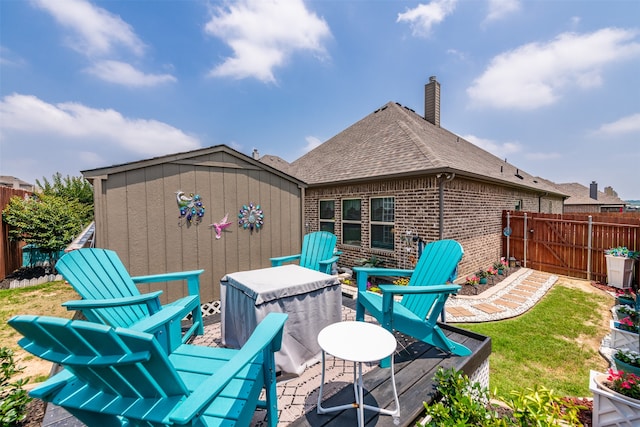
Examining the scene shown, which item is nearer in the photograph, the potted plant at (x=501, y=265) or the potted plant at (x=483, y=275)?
the potted plant at (x=483, y=275)

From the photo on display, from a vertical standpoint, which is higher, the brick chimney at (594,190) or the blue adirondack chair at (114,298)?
the brick chimney at (594,190)

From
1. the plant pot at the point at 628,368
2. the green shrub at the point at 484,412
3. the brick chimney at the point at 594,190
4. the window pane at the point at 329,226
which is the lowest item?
the plant pot at the point at 628,368

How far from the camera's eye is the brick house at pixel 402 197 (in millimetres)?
5777

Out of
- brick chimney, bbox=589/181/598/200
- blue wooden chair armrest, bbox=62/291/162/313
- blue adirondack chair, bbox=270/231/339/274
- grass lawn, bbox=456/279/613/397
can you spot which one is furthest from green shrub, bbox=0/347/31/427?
brick chimney, bbox=589/181/598/200

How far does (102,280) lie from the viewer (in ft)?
7.50

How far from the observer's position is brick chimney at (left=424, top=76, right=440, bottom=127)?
34.3ft

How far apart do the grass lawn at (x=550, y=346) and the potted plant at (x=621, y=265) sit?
1.31 meters

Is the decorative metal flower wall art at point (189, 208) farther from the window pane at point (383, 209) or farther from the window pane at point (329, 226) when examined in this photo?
the window pane at point (329, 226)

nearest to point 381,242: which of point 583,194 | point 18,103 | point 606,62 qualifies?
point 606,62

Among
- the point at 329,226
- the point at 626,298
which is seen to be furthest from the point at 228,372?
the point at 626,298

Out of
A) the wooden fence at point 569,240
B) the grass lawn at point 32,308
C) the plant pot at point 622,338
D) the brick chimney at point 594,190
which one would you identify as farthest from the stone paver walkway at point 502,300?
the brick chimney at point 594,190

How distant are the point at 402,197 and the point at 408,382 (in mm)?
4671

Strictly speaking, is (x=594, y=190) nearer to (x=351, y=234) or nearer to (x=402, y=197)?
(x=402, y=197)

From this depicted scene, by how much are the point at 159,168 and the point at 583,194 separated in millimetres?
36503
